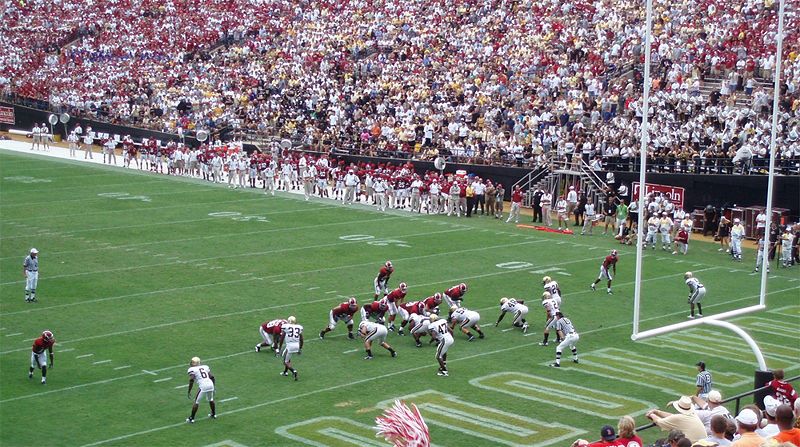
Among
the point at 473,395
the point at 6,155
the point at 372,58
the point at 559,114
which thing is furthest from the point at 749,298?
the point at 6,155

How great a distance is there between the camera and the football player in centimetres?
1783

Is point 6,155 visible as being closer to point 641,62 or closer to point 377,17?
point 377,17

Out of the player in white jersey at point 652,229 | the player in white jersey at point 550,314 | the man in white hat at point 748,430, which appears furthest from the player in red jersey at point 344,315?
the player in white jersey at point 652,229

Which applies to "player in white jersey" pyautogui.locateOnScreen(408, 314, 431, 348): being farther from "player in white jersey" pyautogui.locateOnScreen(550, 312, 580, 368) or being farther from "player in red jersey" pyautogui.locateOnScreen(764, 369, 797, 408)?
"player in red jersey" pyautogui.locateOnScreen(764, 369, 797, 408)

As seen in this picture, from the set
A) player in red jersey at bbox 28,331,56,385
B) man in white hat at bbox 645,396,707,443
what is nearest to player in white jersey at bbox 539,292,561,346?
player in red jersey at bbox 28,331,56,385

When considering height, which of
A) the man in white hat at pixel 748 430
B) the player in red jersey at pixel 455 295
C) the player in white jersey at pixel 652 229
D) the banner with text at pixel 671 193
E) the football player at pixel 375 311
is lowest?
the football player at pixel 375 311

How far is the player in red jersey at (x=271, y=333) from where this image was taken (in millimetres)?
16578

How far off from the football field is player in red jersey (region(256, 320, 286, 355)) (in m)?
0.31

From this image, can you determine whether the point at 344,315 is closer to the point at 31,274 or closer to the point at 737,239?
the point at 31,274

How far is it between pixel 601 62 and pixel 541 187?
5757mm

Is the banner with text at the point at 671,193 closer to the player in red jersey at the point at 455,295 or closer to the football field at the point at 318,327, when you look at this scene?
the football field at the point at 318,327

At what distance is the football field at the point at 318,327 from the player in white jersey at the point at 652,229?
665 mm

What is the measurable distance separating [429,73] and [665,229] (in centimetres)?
1578

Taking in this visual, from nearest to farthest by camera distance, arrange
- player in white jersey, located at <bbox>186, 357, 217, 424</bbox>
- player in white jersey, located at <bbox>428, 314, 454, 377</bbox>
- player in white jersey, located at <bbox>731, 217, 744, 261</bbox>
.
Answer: player in white jersey, located at <bbox>186, 357, 217, 424</bbox>
player in white jersey, located at <bbox>428, 314, 454, 377</bbox>
player in white jersey, located at <bbox>731, 217, 744, 261</bbox>
